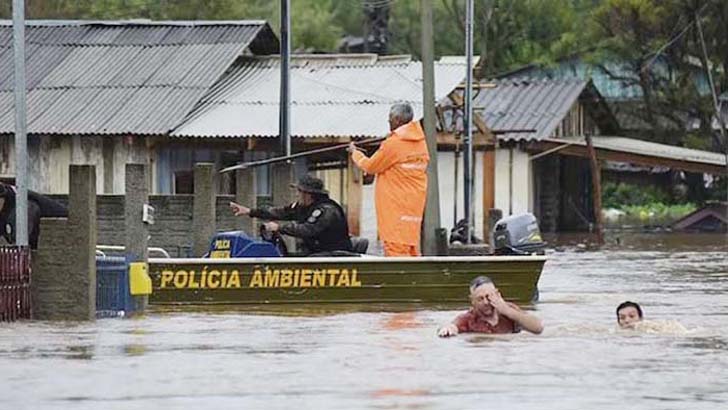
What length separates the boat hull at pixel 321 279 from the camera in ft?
67.6

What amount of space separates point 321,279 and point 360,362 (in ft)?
17.4

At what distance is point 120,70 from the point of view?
4169 cm

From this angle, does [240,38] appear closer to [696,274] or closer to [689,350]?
[696,274]

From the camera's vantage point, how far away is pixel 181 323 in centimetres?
1906

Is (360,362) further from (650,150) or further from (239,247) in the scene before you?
(650,150)

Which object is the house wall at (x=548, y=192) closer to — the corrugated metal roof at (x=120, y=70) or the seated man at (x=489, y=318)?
the corrugated metal roof at (x=120, y=70)

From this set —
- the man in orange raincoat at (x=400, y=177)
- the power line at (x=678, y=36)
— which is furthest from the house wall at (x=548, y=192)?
the man in orange raincoat at (x=400, y=177)

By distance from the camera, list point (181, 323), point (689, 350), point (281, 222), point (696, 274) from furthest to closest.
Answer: point (696, 274) < point (281, 222) < point (181, 323) < point (689, 350)

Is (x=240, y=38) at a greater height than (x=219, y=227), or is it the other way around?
(x=240, y=38)

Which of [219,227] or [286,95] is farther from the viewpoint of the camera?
[286,95]

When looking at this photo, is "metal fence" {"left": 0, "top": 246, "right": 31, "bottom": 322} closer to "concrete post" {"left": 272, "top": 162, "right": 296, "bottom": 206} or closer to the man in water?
the man in water

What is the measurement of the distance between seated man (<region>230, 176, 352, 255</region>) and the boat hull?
1.43 ft

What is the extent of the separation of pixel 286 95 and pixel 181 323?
37.3ft

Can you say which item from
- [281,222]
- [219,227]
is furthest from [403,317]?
[219,227]
